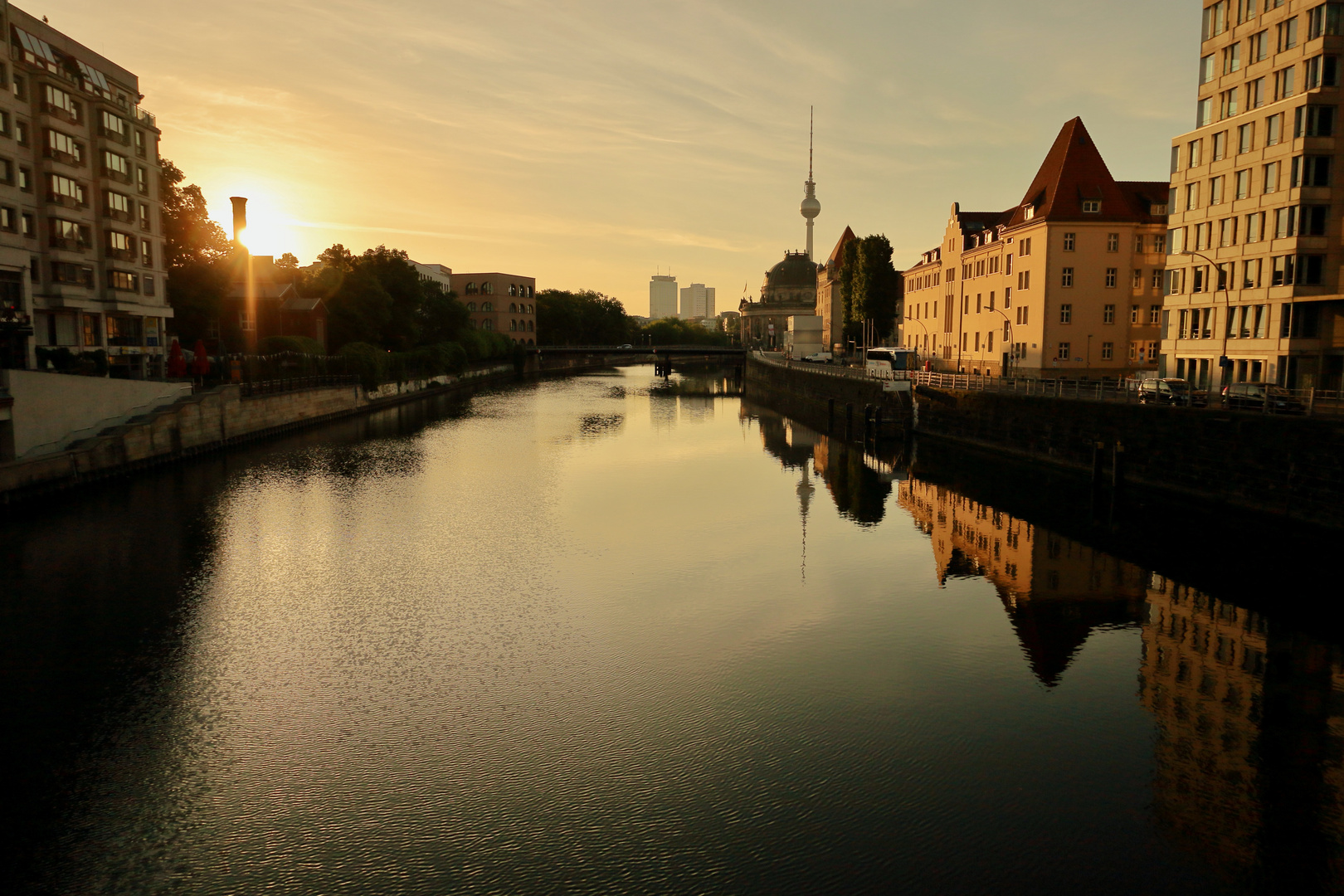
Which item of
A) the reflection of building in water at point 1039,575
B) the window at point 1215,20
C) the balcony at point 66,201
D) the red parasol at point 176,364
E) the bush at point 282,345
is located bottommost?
the reflection of building in water at point 1039,575

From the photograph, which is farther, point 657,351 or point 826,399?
point 657,351

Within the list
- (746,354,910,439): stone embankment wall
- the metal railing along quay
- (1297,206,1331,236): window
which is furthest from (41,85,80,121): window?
(1297,206,1331,236): window

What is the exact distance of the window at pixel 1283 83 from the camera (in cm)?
4775

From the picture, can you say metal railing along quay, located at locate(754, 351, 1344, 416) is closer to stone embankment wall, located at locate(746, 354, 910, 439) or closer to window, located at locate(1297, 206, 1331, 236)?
stone embankment wall, located at locate(746, 354, 910, 439)

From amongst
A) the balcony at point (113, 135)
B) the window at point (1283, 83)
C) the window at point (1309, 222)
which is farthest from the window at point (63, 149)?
the window at point (1309, 222)

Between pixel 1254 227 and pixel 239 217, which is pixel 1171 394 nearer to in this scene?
pixel 1254 227

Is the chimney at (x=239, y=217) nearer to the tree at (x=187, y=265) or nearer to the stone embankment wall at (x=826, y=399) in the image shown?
the tree at (x=187, y=265)

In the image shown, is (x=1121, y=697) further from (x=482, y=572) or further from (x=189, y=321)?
(x=189, y=321)

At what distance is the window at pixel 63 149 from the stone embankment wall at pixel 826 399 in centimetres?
5589

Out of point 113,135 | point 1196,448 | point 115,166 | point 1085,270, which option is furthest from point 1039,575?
point 113,135

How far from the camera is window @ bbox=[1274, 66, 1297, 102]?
47.8 meters

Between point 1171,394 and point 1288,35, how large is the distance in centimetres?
2710

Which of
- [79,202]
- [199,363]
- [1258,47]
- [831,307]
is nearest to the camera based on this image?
[1258,47]

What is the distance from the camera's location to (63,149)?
182 ft
